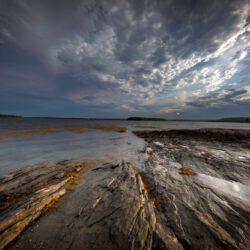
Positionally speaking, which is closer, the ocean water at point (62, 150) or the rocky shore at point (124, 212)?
the rocky shore at point (124, 212)

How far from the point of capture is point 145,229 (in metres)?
2.71

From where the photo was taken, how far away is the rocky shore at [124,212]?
2.41m

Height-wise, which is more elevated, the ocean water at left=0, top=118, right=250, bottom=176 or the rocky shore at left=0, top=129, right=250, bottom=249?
the rocky shore at left=0, top=129, right=250, bottom=249

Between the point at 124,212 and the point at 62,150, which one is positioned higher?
the point at 124,212

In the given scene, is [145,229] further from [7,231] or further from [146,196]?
[7,231]

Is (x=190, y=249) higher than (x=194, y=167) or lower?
Answer: higher

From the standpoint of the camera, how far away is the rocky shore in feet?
7.91

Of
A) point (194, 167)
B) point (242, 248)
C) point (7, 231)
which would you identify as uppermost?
point (7, 231)

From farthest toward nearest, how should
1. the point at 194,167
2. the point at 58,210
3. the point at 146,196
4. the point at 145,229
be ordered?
the point at 194,167 → the point at 146,196 → the point at 58,210 → the point at 145,229

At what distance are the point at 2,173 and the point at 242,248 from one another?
34.6ft

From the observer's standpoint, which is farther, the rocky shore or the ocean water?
the ocean water

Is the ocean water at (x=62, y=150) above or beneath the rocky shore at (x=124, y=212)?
beneath

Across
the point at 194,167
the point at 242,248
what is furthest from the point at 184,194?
the point at 194,167

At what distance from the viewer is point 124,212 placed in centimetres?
322
